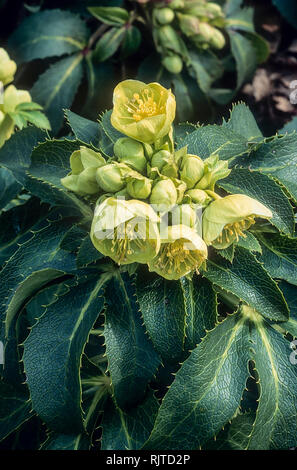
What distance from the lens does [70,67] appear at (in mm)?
1583

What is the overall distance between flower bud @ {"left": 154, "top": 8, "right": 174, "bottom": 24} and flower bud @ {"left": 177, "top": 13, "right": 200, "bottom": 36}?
0.09ft

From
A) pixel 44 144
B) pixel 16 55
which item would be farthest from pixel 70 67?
pixel 44 144

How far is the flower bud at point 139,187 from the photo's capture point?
796mm

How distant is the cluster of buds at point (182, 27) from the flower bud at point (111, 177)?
81cm

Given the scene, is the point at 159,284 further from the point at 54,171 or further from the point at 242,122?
the point at 242,122

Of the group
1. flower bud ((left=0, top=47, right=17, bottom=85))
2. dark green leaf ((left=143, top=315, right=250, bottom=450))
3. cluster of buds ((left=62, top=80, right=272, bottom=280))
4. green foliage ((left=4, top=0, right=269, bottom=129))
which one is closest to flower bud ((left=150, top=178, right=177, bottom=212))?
cluster of buds ((left=62, top=80, right=272, bottom=280))

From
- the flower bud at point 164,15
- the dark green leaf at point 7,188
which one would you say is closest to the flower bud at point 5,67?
the dark green leaf at point 7,188

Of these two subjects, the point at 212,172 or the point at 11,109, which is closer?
the point at 212,172

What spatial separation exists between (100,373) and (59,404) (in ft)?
0.51

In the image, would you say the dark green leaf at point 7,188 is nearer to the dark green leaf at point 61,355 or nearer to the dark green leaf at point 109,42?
the dark green leaf at point 61,355

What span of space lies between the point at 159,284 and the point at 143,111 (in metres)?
0.28

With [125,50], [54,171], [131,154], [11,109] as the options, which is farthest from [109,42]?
[131,154]

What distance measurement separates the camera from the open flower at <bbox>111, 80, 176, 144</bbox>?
821 millimetres

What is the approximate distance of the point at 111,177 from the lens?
2.62ft
